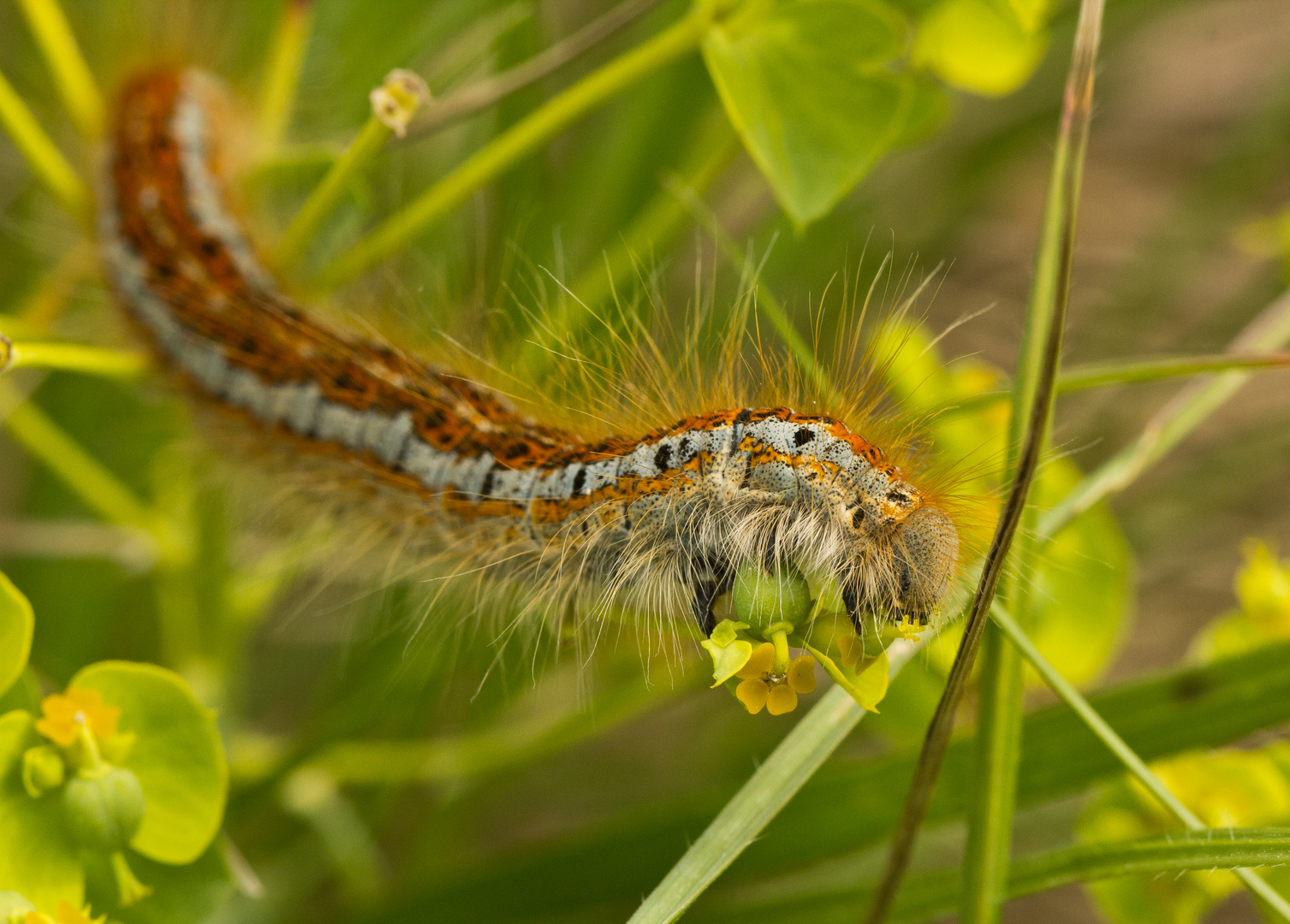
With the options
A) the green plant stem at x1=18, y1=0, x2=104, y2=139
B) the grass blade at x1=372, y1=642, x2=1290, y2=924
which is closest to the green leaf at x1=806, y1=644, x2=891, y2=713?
the grass blade at x1=372, y1=642, x2=1290, y2=924

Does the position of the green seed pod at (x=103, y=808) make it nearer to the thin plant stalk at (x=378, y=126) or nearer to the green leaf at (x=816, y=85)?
the thin plant stalk at (x=378, y=126)

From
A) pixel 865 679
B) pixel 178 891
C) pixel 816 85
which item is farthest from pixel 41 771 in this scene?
pixel 816 85

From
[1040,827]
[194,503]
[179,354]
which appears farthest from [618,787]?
[179,354]

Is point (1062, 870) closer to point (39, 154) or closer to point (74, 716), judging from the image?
point (74, 716)

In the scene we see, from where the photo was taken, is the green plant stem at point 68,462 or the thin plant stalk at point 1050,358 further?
the green plant stem at point 68,462

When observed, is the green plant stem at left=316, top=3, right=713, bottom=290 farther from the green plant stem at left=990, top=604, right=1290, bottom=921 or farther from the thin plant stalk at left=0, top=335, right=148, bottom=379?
the green plant stem at left=990, top=604, right=1290, bottom=921

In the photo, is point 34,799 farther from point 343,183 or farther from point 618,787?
point 618,787

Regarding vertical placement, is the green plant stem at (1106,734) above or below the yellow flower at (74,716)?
above

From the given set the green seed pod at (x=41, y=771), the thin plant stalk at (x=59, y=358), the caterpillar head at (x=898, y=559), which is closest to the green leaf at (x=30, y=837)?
the green seed pod at (x=41, y=771)
